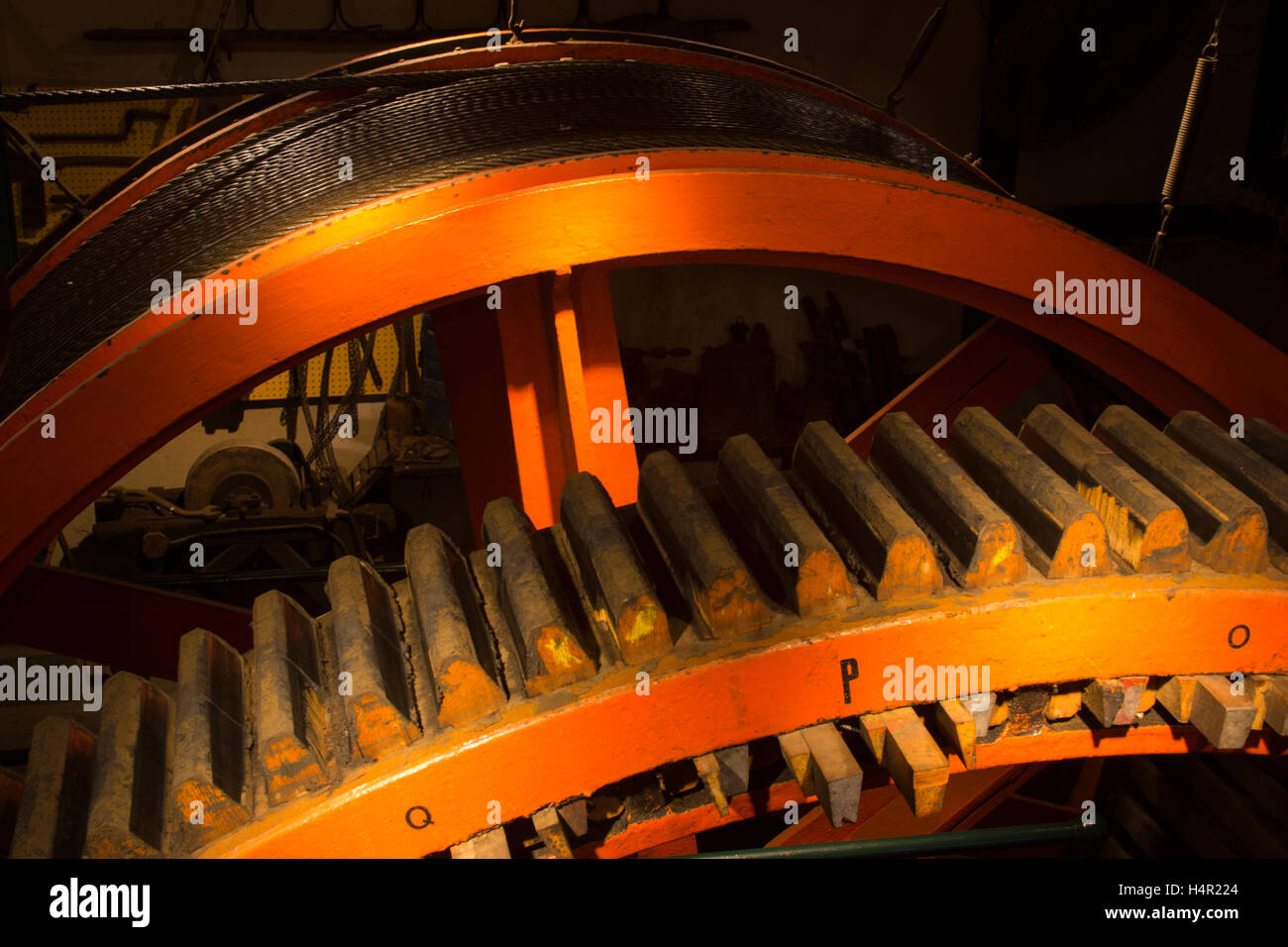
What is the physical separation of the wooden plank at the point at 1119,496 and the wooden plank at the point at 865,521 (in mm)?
517

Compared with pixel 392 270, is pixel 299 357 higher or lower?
lower

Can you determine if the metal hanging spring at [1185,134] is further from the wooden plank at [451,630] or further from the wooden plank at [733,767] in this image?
the wooden plank at [451,630]

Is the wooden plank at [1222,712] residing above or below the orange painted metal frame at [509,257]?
below

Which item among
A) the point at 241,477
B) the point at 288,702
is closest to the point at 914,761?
the point at 288,702

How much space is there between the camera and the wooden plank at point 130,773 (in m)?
2.24

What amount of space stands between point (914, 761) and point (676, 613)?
0.67 metres

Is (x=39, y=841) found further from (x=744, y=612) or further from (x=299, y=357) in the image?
(x=744, y=612)

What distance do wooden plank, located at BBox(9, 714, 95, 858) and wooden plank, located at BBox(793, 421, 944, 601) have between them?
1924 millimetres

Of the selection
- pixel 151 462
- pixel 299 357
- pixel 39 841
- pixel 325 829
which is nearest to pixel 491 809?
pixel 325 829

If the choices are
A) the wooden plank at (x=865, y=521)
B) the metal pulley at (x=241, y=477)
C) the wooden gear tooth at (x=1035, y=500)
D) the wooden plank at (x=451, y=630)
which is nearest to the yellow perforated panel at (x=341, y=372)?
the metal pulley at (x=241, y=477)

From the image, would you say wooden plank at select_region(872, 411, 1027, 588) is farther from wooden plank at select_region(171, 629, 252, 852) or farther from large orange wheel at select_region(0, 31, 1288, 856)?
wooden plank at select_region(171, 629, 252, 852)

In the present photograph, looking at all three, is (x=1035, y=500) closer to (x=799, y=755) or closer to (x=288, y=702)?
(x=799, y=755)

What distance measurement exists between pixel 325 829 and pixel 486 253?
1405 mm

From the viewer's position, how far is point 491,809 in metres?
2.43
